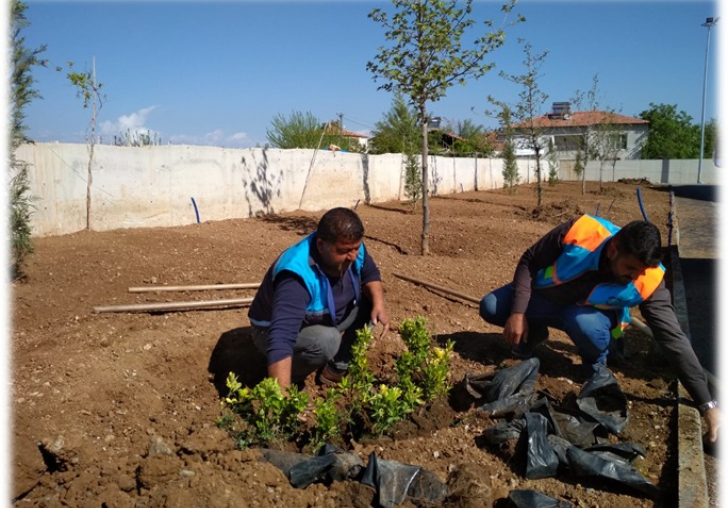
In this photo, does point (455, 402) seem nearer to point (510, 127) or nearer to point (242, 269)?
point (242, 269)

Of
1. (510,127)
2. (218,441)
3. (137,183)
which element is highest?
(510,127)

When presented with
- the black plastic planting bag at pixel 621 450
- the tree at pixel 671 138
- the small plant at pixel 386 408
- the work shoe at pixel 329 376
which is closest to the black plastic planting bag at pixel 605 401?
the black plastic planting bag at pixel 621 450

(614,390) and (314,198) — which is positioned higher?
(314,198)

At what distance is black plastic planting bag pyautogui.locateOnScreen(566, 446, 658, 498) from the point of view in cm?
273

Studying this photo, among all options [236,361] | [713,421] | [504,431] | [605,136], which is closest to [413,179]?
[236,361]

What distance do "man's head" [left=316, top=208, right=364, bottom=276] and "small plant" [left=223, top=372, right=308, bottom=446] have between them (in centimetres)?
74

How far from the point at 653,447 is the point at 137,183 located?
7.89 m

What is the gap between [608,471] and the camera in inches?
109

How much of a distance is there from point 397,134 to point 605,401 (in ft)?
57.1

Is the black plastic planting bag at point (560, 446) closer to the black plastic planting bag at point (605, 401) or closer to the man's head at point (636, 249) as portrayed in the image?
the black plastic planting bag at point (605, 401)

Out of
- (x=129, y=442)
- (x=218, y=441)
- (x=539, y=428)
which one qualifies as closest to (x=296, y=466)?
(x=218, y=441)

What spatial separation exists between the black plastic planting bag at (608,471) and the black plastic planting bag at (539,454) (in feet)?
0.31

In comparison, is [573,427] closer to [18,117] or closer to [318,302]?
[318,302]

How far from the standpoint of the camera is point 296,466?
2596 mm
